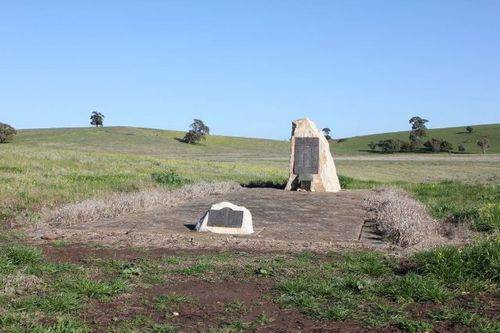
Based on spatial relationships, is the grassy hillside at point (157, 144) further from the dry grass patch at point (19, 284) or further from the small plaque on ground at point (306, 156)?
the dry grass patch at point (19, 284)

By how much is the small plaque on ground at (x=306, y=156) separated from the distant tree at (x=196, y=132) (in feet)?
228

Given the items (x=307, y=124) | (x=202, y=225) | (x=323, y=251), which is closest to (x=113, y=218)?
(x=202, y=225)

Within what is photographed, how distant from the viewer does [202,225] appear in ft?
30.6

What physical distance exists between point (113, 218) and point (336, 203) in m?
5.60

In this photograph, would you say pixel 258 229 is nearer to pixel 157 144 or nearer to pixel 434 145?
pixel 157 144

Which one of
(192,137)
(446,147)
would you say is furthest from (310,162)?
(192,137)

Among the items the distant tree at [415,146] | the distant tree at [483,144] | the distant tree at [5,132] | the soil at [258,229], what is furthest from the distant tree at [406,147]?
the soil at [258,229]

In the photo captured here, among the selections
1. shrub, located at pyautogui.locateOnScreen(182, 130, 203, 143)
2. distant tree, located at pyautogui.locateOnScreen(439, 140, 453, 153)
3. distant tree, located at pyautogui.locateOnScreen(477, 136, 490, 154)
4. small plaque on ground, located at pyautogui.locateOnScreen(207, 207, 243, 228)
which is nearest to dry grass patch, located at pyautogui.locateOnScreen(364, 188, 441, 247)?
small plaque on ground, located at pyautogui.locateOnScreen(207, 207, 243, 228)

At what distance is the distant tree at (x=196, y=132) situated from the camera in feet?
286

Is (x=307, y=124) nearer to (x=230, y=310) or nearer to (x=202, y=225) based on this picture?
(x=202, y=225)

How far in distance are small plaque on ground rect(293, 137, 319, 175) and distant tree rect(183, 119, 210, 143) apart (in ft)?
228

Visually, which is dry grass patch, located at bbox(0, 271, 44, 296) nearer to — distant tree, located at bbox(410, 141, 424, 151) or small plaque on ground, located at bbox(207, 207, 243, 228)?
small plaque on ground, located at bbox(207, 207, 243, 228)

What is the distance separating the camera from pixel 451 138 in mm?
94062

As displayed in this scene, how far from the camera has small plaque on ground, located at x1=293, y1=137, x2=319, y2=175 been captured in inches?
703
